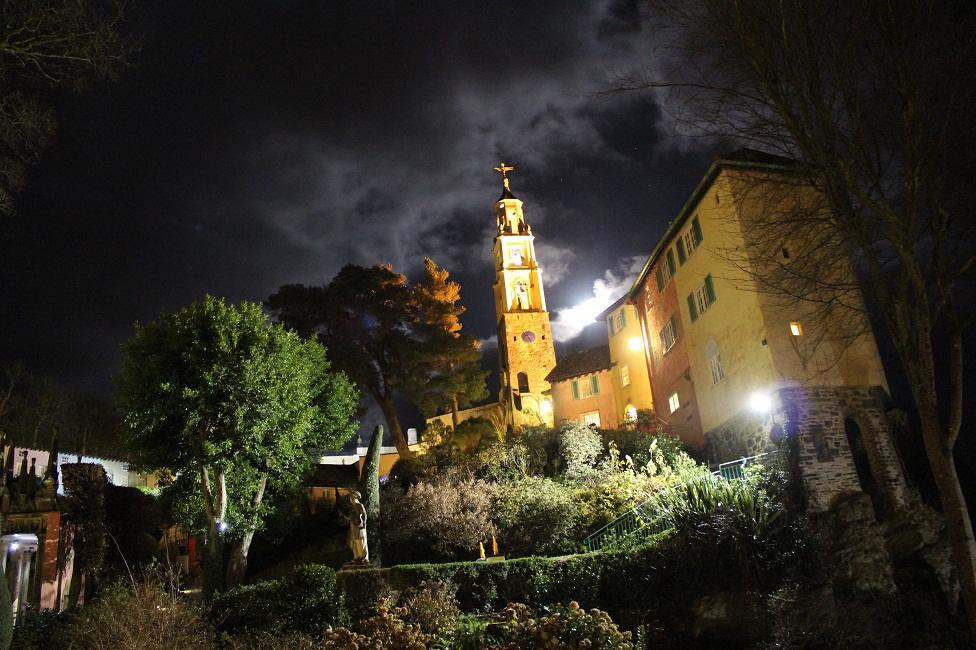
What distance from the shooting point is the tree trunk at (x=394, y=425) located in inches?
1181

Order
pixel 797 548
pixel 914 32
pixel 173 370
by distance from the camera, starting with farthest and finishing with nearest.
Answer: pixel 173 370 → pixel 797 548 → pixel 914 32

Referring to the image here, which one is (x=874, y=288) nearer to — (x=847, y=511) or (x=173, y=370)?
(x=847, y=511)

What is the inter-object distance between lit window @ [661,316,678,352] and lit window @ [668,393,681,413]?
6.97ft

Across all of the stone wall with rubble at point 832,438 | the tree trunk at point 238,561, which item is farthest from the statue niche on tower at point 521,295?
the tree trunk at point 238,561

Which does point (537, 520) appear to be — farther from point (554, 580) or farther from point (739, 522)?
point (739, 522)

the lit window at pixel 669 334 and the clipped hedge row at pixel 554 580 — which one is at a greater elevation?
the lit window at pixel 669 334

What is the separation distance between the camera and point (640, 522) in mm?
18094

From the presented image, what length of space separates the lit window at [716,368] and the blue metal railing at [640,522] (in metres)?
3.43

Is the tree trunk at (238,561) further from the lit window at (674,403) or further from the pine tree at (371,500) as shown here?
the lit window at (674,403)

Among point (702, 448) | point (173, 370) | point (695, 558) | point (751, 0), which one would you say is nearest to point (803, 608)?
point (695, 558)

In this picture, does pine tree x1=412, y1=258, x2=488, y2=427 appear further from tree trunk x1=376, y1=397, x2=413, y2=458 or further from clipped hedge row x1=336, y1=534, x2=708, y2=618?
clipped hedge row x1=336, y1=534, x2=708, y2=618

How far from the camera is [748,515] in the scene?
15.2 meters

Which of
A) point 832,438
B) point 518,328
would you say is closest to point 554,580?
point 832,438

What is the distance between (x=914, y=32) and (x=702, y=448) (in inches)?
680
